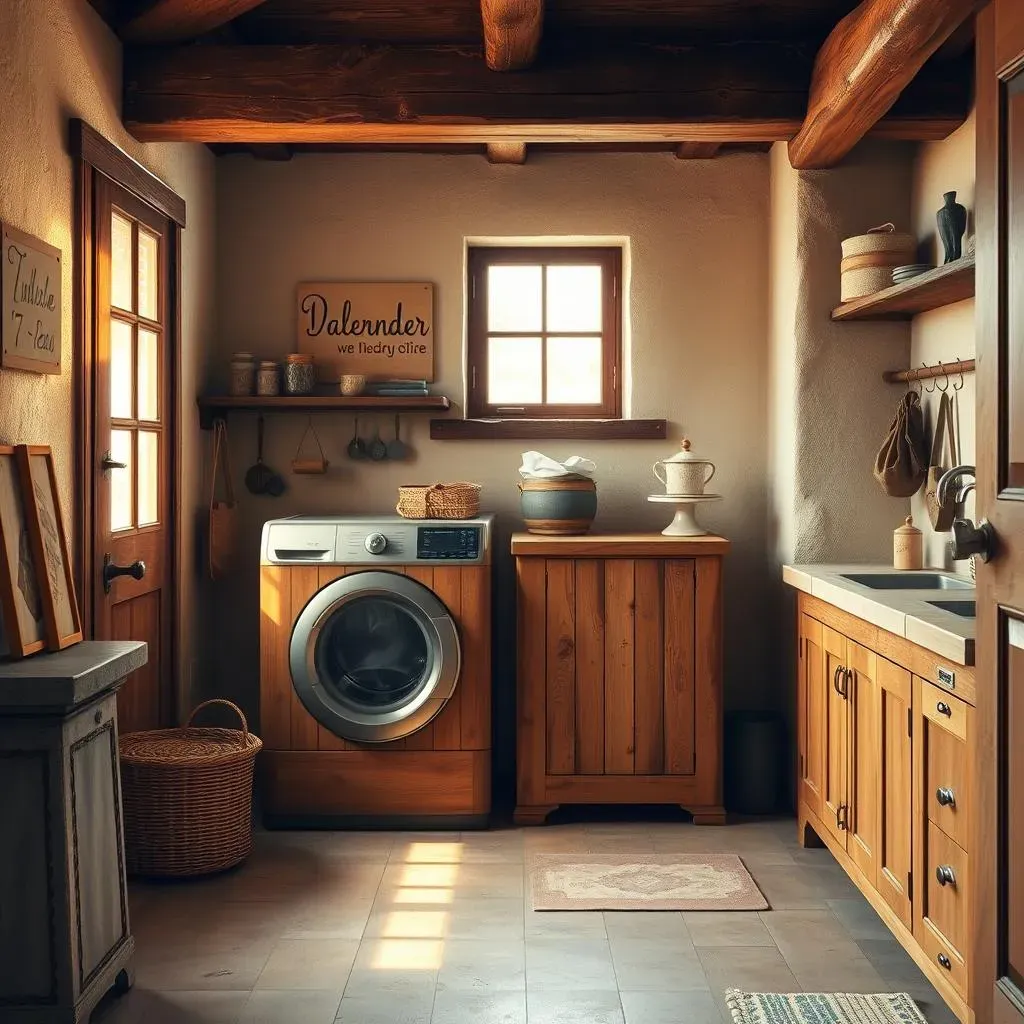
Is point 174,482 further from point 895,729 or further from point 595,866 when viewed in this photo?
point 895,729

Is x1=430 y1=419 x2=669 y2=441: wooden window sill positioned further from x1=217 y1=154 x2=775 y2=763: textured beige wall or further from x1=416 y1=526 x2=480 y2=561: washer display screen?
x1=416 y1=526 x2=480 y2=561: washer display screen

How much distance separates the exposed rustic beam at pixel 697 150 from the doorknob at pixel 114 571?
92.3 inches

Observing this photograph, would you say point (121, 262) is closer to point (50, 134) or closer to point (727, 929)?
point (50, 134)

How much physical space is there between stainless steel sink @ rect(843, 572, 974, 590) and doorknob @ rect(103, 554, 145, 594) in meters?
1.97

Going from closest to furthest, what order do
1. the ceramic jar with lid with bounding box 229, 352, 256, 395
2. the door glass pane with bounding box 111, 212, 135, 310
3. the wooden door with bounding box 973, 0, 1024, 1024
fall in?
1. the wooden door with bounding box 973, 0, 1024, 1024
2. the door glass pane with bounding box 111, 212, 135, 310
3. the ceramic jar with lid with bounding box 229, 352, 256, 395

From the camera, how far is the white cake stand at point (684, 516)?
12.6 ft

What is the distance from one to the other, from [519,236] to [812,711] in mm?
2007

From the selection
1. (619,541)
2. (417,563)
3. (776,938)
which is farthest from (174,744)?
(776,938)

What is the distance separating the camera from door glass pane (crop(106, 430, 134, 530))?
3217 mm

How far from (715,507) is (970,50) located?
1710 mm

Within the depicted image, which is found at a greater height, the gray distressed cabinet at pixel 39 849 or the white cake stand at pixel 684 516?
the white cake stand at pixel 684 516

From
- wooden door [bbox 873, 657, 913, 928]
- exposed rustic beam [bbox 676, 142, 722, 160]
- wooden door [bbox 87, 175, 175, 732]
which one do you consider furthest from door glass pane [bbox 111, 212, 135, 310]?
wooden door [bbox 873, 657, 913, 928]

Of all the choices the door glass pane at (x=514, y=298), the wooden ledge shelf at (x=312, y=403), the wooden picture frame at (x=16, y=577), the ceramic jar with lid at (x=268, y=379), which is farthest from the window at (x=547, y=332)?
the wooden picture frame at (x=16, y=577)

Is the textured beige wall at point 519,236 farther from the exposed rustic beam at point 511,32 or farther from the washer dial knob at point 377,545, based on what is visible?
the exposed rustic beam at point 511,32
